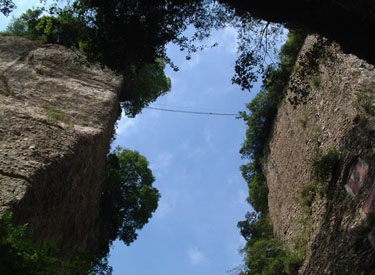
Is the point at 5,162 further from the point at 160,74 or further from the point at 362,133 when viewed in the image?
the point at 160,74

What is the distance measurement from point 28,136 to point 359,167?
7.21 metres

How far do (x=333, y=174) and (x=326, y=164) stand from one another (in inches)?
13.1

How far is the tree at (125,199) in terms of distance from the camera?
54.8ft

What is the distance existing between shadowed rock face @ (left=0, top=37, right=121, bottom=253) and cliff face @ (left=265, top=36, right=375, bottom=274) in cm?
532

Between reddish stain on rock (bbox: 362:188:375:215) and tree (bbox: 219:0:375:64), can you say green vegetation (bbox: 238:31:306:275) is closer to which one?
reddish stain on rock (bbox: 362:188:375:215)

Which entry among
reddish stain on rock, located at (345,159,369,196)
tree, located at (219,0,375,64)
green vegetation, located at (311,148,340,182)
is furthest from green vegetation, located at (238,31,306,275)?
tree, located at (219,0,375,64)

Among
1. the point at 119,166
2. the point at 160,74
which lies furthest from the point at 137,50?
the point at 160,74

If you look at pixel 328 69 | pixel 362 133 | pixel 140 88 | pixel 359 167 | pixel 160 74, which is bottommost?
pixel 359 167

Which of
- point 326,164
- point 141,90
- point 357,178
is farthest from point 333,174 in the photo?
point 141,90

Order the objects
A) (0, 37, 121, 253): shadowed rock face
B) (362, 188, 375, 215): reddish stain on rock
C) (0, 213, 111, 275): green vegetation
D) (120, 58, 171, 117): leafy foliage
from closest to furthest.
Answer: (0, 213, 111, 275): green vegetation → (362, 188, 375, 215): reddish stain on rock → (0, 37, 121, 253): shadowed rock face → (120, 58, 171, 117): leafy foliage

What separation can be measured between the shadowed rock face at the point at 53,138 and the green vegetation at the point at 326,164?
19.3 feet

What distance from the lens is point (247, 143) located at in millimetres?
19078

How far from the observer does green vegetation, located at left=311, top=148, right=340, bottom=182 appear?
10922 millimetres

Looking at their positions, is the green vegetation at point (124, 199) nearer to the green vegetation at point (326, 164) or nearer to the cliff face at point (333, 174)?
the cliff face at point (333, 174)
